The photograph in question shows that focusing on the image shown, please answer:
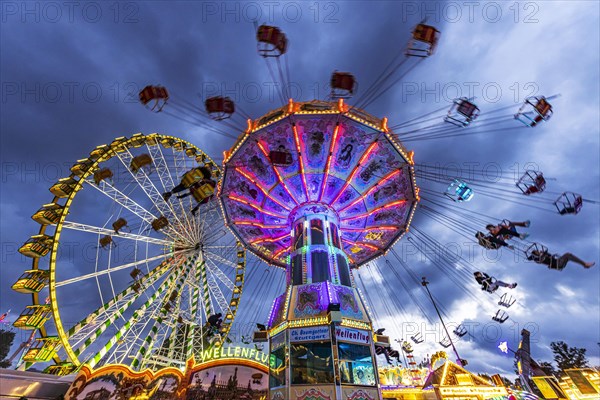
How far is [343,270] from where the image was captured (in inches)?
656

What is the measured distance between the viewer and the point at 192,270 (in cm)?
2272

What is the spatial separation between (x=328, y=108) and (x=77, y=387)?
18904mm

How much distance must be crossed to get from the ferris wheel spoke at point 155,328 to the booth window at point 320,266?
10461 millimetres

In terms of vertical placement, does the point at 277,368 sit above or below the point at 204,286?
below

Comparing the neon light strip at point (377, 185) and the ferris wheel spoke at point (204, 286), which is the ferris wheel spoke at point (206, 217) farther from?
the neon light strip at point (377, 185)

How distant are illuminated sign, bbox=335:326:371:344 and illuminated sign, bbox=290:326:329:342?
21.2 inches

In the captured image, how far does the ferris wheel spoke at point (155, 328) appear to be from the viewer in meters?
17.5

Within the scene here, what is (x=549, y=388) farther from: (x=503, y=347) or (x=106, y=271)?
(x=106, y=271)

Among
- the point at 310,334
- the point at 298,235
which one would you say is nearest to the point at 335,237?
the point at 298,235

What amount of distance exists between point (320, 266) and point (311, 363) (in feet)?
A: 16.5

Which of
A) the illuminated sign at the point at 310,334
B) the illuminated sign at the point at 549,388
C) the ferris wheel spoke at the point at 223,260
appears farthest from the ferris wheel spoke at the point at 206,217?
the illuminated sign at the point at 549,388

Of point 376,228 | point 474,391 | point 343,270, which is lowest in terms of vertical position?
point 474,391

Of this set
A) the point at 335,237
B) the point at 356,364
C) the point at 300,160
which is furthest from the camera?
the point at 335,237

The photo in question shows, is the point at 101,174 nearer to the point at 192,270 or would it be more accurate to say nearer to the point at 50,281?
the point at 50,281
